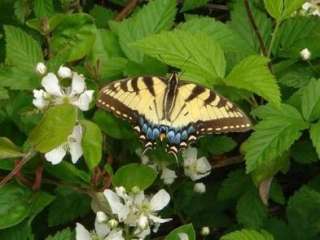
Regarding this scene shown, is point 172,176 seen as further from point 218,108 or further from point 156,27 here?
point 156,27

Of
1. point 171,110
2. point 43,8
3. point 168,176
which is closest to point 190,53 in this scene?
point 171,110

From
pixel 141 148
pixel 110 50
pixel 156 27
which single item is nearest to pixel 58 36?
pixel 110 50

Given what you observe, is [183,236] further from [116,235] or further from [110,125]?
[110,125]

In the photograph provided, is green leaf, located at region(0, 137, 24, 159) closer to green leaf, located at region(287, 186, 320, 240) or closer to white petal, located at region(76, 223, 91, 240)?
white petal, located at region(76, 223, 91, 240)

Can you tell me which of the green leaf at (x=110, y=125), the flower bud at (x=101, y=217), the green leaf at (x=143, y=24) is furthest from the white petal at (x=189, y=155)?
the flower bud at (x=101, y=217)

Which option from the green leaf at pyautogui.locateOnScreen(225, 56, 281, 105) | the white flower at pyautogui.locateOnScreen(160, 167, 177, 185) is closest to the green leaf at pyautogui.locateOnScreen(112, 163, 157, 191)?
the white flower at pyautogui.locateOnScreen(160, 167, 177, 185)

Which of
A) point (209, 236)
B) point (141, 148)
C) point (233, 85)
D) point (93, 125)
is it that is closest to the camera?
point (93, 125)
